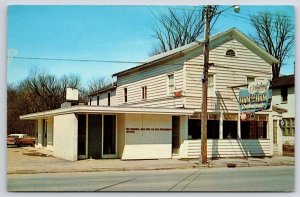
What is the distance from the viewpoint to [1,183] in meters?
9.80

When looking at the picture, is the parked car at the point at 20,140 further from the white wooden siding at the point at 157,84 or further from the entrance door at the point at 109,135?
the white wooden siding at the point at 157,84

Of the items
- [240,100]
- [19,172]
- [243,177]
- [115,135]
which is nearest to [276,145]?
[240,100]

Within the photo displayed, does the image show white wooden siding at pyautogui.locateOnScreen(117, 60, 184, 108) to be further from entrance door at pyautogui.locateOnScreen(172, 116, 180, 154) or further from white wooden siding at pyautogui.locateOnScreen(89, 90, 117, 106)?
white wooden siding at pyautogui.locateOnScreen(89, 90, 117, 106)

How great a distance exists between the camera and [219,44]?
1402cm

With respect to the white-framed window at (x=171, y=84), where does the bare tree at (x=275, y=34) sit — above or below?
above

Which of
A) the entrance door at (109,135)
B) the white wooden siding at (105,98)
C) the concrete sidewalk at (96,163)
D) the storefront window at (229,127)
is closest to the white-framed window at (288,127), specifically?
the concrete sidewalk at (96,163)

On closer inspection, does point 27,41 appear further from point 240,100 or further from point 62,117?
point 240,100

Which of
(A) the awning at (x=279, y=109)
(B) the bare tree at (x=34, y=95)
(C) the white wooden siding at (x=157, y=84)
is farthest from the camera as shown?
(C) the white wooden siding at (x=157, y=84)

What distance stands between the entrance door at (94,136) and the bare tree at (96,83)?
1.19 m

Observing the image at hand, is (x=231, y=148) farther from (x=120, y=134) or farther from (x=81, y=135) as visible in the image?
(x=81, y=135)

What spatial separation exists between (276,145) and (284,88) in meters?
2.61

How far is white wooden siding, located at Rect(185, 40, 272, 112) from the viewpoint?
13719 millimetres

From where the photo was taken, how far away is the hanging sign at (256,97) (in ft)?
41.0

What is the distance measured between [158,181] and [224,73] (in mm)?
4832
